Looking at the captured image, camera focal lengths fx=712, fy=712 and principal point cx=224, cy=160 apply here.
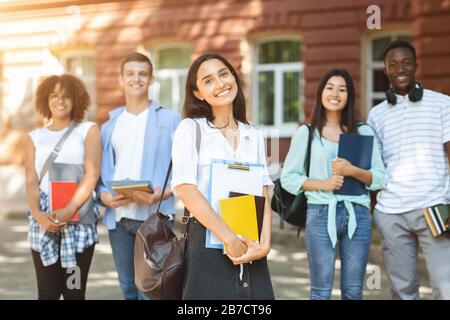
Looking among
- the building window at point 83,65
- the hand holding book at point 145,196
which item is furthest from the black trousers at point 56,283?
the building window at point 83,65

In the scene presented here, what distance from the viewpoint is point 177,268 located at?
3.33 metres

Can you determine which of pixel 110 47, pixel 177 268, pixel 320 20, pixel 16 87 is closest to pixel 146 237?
pixel 177 268

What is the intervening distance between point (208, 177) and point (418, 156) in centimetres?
181

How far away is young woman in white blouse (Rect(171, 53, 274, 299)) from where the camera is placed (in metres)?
3.25

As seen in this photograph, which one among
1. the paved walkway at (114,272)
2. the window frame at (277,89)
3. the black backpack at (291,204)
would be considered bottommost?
the paved walkway at (114,272)

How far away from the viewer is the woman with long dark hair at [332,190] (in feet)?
14.8

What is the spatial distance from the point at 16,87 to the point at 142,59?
1327 centimetres

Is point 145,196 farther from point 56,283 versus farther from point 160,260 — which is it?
point 160,260

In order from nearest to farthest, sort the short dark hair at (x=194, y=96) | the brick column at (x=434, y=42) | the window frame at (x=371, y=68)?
the short dark hair at (x=194, y=96) → the brick column at (x=434, y=42) → the window frame at (x=371, y=68)

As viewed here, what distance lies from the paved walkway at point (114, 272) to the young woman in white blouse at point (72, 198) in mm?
2163

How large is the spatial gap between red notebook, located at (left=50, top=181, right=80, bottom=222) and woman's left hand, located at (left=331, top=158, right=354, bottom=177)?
5.56ft

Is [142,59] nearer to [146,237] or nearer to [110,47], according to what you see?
[146,237]

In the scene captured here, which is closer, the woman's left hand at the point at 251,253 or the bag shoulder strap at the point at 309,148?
the woman's left hand at the point at 251,253

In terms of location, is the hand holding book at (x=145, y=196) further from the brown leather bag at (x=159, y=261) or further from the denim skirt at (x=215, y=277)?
the denim skirt at (x=215, y=277)
